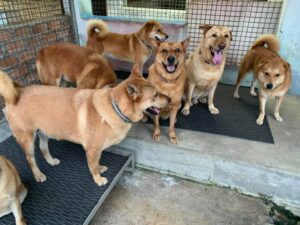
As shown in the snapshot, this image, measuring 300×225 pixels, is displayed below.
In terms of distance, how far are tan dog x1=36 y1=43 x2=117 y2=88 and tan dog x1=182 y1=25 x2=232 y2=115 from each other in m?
0.98

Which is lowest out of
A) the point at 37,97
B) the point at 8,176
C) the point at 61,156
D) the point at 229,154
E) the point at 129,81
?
the point at 61,156

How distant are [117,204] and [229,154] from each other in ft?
3.81

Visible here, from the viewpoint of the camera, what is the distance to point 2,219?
184 cm

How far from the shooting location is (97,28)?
3.87 meters

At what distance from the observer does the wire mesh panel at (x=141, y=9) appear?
4083mm

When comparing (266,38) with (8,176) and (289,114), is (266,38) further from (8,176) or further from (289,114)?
(8,176)

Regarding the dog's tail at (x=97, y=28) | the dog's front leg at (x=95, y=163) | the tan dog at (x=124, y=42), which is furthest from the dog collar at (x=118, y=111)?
the dog's tail at (x=97, y=28)

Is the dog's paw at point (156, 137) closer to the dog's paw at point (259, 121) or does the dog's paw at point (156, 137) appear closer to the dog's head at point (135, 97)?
the dog's head at point (135, 97)

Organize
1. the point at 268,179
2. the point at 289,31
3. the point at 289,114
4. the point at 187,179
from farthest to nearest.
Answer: the point at 289,31 < the point at 289,114 < the point at 187,179 < the point at 268,179

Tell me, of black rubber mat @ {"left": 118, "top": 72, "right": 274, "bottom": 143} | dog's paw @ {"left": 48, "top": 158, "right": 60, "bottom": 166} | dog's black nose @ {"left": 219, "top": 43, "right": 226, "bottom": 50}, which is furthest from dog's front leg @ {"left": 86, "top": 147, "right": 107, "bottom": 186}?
dog's black nose @ {"left": 219, "top": 43, "right": 226, "bottom": 50}

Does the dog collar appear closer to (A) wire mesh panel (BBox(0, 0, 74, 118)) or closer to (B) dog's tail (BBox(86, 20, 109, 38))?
(A) wire mesh panel (BBox(0, 0, 74, 118))

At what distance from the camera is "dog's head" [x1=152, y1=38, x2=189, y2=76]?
7.80ft

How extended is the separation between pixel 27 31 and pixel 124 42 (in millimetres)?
1382

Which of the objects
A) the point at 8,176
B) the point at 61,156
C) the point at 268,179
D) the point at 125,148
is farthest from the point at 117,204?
the point at 268,179
